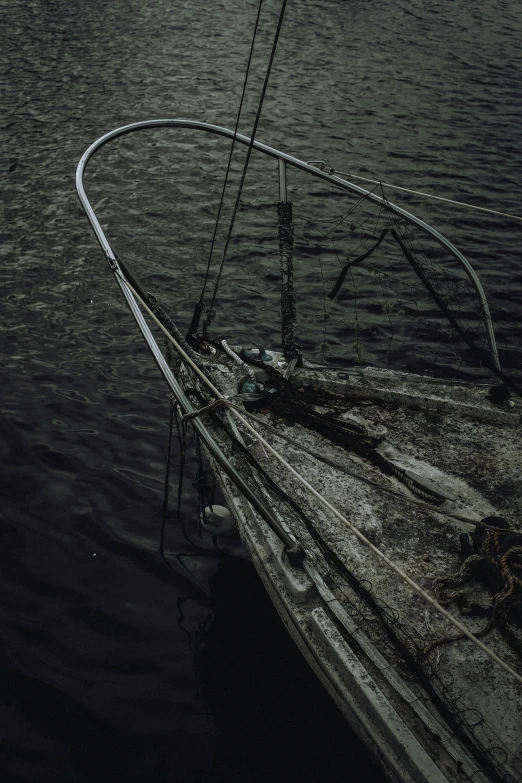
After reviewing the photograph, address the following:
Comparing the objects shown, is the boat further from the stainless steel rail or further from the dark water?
the dark water

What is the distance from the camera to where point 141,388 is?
26.8ft

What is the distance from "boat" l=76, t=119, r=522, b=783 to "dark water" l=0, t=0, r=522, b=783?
90 centimetres

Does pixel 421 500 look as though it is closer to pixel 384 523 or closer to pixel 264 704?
pixel 384 523

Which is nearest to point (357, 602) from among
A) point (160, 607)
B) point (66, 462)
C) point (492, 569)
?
point (492, 569)

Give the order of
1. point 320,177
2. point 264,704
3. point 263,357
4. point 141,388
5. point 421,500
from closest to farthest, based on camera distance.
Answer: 1. point 264,704
2. point 421,500
3. point 320,177
4. point 263,357
5. point 141,388

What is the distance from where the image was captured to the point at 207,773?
14.4 feet

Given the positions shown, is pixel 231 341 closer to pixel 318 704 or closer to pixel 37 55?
pixel 318 704

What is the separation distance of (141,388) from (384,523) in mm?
4205

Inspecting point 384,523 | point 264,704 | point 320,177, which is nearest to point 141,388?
point 320,177

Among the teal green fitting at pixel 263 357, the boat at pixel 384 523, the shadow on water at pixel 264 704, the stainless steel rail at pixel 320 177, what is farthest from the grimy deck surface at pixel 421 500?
the shadow on water at pixel 264 704

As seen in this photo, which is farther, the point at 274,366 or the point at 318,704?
the point at 274,366

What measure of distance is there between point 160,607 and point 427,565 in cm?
232

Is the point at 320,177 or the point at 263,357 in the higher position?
the point at 320,177

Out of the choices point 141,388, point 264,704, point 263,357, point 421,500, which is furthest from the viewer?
point 141,388
